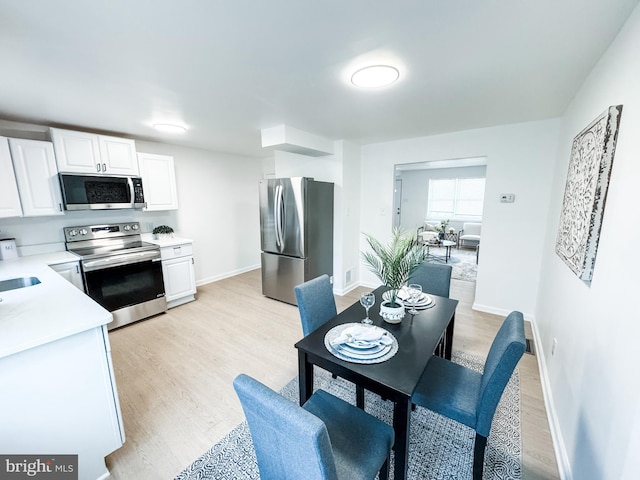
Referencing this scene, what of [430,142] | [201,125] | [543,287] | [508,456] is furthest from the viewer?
[430,142]

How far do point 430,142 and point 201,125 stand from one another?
9.64ft

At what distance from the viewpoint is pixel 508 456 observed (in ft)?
5.00

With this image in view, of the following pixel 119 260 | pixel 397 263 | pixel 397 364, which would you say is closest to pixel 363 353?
pixel 397 364

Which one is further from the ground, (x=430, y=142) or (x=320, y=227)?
(x=430, y=142)

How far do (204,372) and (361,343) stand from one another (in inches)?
66.1

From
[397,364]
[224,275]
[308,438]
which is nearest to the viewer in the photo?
[308,438]

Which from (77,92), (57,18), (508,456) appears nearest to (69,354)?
(57,18)

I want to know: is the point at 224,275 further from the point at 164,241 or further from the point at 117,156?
the point at 117,156

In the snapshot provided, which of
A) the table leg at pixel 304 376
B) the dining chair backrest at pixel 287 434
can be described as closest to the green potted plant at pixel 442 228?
the table leg at pixel 304 376

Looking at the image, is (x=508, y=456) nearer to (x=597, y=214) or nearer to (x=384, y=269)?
(x=384, y=269)

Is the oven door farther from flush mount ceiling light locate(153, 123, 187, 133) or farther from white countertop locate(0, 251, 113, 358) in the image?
flush mount ceiling light locate(153, 123, 187, 133)

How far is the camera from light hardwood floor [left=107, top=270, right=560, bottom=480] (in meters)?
1.57

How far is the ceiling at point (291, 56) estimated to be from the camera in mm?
1184

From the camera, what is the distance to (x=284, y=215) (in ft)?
11.6
